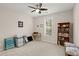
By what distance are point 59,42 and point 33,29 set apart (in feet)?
3.09

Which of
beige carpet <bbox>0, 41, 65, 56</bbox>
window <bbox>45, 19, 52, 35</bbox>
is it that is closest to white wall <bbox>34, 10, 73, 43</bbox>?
window <bbox>45, 19, 52, 35</bbox>

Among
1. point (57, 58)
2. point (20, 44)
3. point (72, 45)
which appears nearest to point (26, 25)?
point (20, 44)

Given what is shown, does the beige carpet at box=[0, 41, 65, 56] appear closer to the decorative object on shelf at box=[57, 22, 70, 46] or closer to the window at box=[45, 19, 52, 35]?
the decorative object on shelf at box=[57, 22, 70, 46]

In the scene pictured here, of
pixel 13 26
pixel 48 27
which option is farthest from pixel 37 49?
pixel 13 26

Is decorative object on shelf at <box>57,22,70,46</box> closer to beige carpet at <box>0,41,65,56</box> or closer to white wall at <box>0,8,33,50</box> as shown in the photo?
beige carpet at <box>0,41,65,56</box>

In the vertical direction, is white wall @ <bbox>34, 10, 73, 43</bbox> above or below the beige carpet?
above

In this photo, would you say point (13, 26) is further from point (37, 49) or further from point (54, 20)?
point (54, 20)

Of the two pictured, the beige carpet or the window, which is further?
the beige carpet

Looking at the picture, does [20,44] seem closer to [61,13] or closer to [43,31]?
[43,31]

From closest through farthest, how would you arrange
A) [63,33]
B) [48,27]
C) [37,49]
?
[48,27]
[37,49]
[63,33]

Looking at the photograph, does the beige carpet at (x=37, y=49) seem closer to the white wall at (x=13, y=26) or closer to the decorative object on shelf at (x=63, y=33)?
the decorative object on shelf at (x=63, y=33)

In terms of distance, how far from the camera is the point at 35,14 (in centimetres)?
254

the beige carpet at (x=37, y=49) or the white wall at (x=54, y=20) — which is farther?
the beige carpet at (x=37, y=49)

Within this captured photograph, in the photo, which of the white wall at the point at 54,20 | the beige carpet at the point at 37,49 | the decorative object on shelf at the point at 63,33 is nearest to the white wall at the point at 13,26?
the white wall at the point at 54,20
